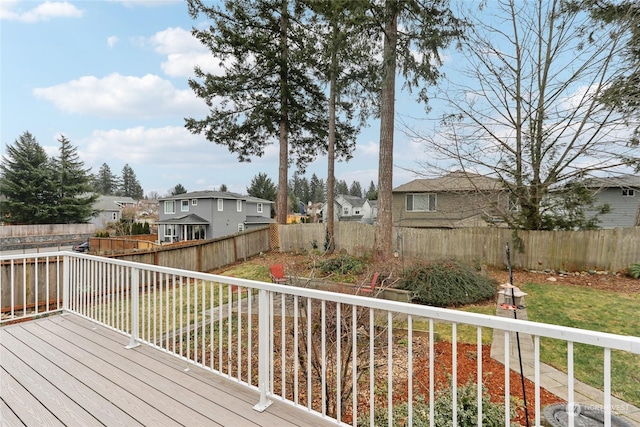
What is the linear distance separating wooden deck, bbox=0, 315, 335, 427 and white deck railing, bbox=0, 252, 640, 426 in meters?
0.12

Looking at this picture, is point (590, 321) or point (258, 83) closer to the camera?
point (590, 321)

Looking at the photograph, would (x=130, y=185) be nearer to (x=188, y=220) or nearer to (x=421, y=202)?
(x=188, y=220)

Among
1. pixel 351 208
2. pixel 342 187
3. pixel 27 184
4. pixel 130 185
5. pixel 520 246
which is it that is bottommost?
pixel 520 246

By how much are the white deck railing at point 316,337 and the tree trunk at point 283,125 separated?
8.95 m

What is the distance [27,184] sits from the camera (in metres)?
25.7

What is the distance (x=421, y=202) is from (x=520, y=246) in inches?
352

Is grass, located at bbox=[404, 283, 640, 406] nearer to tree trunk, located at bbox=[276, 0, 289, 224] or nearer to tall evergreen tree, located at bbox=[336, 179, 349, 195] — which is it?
tree trunk, located at bbox=[276, 0, 289, 224]

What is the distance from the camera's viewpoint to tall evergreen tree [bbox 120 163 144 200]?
2507 inches

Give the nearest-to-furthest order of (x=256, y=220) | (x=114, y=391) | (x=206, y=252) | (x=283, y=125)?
(x=114, y=391) → (x=206, y=252) → (x=283, y=125) → (x=256, y=220)

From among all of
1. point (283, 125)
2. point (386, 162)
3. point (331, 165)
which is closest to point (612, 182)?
point (386, 162)

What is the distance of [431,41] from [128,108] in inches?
394

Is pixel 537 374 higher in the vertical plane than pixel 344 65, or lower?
lower

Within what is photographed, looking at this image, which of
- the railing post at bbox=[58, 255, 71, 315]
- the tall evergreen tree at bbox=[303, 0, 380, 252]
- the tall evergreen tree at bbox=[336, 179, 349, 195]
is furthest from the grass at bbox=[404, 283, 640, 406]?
the tall evergreen tree at bbox=[336, 179, 349, 195]

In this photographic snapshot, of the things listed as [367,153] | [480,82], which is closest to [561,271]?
[480,82]
